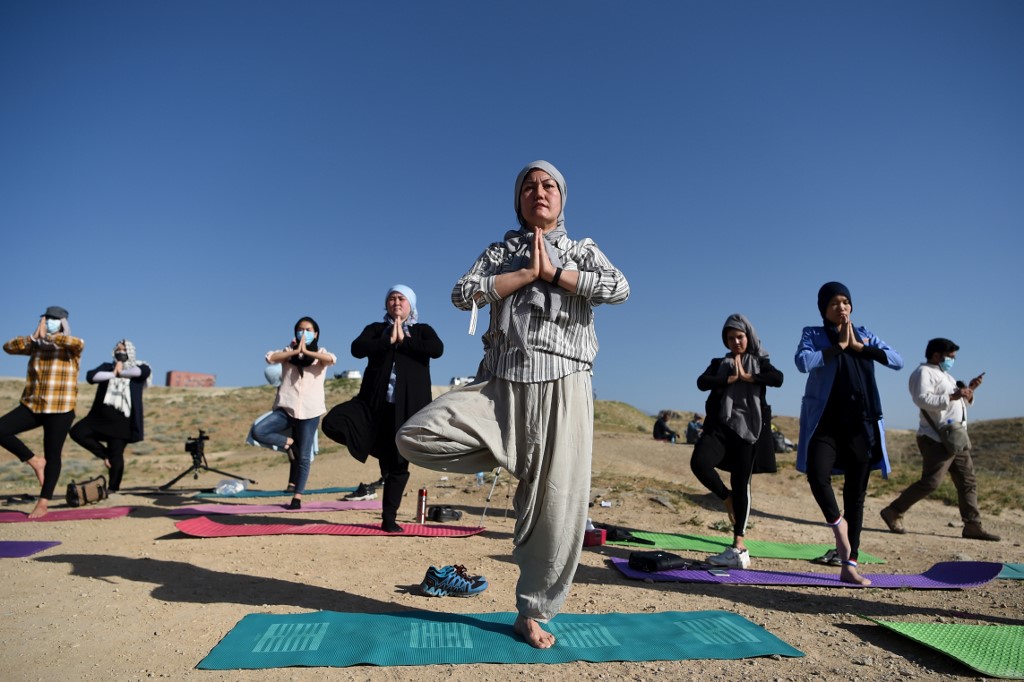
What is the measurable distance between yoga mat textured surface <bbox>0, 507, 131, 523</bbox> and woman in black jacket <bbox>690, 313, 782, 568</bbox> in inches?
264

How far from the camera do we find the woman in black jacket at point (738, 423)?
5.63 m

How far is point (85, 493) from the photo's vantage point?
813cm

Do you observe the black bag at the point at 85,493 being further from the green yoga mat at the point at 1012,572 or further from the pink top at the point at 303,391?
the green yoga mat at the point at 1012,572

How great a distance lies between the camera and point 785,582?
191 inches

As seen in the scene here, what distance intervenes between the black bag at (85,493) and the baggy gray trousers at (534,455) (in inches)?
281

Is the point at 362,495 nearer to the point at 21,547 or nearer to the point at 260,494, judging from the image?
the point at 260,494

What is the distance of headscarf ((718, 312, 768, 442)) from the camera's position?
5.66m

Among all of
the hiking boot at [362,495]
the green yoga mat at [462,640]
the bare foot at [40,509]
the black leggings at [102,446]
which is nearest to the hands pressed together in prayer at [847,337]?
the green yoga mat at [462,640]

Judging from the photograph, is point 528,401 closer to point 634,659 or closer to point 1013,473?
point 634,659

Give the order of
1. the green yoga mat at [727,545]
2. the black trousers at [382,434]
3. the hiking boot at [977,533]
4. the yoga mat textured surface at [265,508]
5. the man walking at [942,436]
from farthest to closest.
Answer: the man walking at [942,436], the hiking boot at [977,533], the yoga mat textured surface at [265,508], the green yoga mat at [727,545], the black trousers at [382,434]

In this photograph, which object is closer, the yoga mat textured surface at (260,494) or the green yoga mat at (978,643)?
the green yoga mat at (978,643)

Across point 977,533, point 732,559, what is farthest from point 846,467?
point 977,533

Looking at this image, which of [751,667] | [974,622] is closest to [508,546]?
[751,667]

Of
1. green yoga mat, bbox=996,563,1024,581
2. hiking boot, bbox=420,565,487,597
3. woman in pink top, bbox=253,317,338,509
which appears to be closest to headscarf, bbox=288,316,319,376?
woman in pink top, bbox=253,317,338,509
